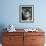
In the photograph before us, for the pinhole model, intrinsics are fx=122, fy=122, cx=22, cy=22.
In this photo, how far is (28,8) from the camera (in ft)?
12.8

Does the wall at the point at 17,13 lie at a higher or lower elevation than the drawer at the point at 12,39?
higher

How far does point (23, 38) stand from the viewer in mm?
3396

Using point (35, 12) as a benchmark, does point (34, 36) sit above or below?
below

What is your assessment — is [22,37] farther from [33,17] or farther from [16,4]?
[16,4]

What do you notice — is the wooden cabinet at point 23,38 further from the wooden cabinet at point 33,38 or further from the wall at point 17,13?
the wall at point 17,13

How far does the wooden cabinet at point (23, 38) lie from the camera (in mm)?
3389

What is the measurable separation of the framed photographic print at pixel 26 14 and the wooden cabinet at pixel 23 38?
0.64 meters

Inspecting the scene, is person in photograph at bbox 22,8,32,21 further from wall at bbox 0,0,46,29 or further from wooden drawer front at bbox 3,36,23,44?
wooden drawer front at bbox 3,36,23,44

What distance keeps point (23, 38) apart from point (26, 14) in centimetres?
88

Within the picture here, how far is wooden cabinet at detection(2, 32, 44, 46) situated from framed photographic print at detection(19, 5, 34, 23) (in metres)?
0.64

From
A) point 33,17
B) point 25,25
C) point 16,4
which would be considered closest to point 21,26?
point 25,25

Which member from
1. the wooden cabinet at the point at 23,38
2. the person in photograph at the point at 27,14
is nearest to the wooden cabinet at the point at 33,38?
the wooden cabinet at the point at 23,38

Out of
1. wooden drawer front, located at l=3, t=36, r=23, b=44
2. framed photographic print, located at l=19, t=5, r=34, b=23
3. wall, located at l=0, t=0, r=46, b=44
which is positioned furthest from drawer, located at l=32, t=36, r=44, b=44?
framed photographic print, located at l=19, t=5, r=34, b=23

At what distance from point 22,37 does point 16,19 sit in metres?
0.75
